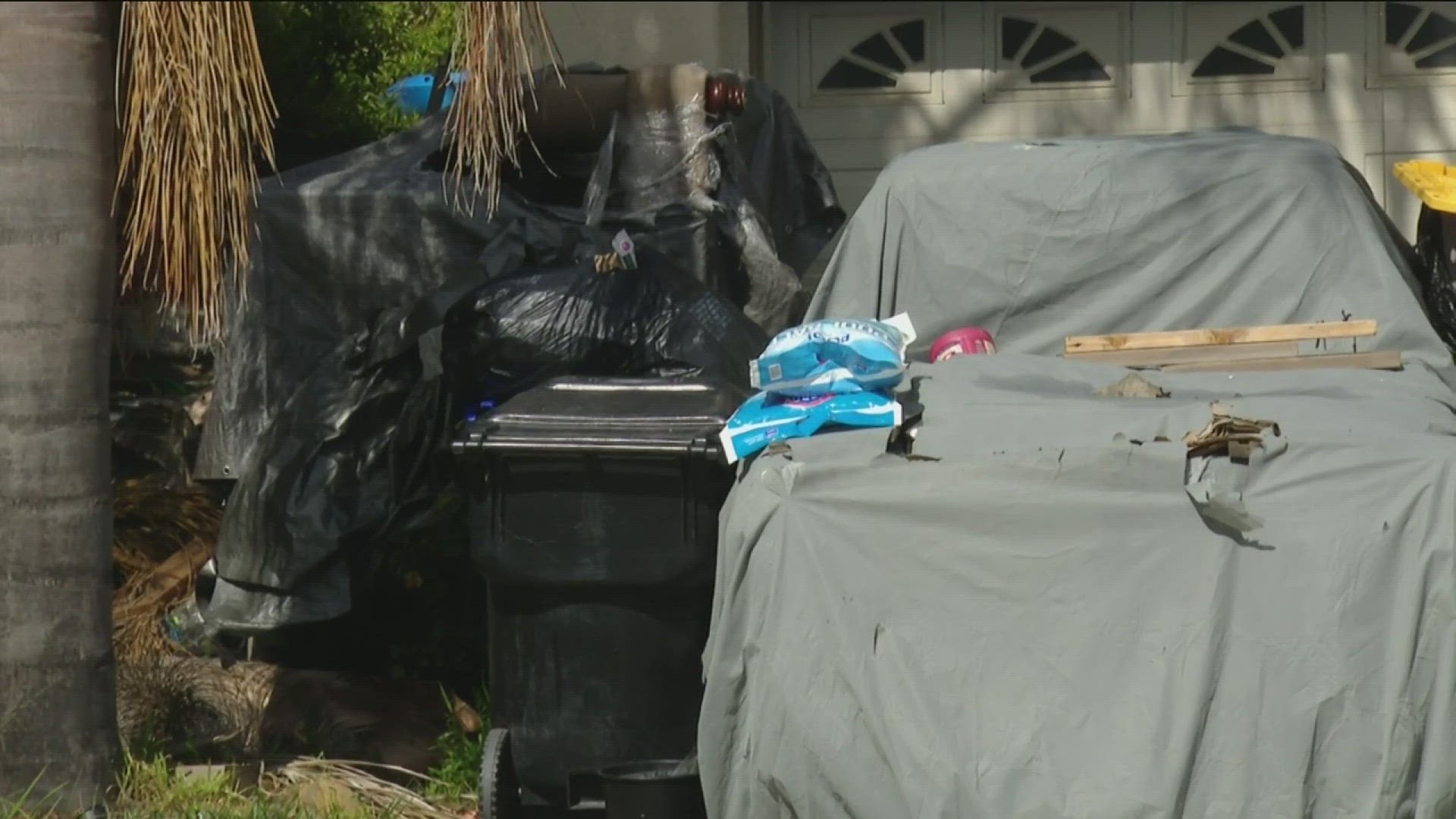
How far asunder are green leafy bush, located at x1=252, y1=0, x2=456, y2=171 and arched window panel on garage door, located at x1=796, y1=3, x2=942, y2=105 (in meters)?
1.65

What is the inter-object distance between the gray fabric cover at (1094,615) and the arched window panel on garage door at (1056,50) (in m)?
3.72

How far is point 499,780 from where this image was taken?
4.63 metres

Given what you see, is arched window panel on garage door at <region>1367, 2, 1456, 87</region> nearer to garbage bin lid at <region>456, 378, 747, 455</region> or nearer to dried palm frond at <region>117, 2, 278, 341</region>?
garbage bin lid at <region>456, 378, 747, 455</region>

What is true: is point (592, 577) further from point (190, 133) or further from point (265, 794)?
point (190, 133)

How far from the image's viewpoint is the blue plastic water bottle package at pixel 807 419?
14.6 feet

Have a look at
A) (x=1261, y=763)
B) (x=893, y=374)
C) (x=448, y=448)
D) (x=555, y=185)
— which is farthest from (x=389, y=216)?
(x=1261, y=763)

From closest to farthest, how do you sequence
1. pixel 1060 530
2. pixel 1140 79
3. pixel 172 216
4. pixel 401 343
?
pixel 1060 530 → pixel 172 216 → pixel 401 343 → pixel 1140 79

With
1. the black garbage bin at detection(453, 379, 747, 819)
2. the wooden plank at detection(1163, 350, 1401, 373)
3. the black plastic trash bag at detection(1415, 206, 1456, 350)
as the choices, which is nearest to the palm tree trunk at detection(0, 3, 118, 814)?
the black garbage bin at detection(453, 379, 747, 819)

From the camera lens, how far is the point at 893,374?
4.55 m

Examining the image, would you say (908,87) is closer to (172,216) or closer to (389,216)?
(389,216)

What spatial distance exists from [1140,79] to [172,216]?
15.3 feet

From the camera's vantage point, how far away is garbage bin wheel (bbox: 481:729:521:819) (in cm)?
461

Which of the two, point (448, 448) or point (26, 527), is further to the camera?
point (448, 448)

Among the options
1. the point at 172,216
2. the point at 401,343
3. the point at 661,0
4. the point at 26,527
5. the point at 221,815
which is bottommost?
the point at 221,815
